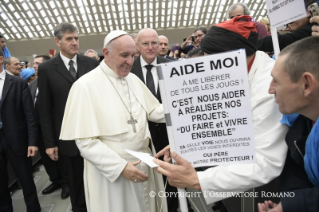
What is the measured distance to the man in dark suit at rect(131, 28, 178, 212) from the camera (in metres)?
3.06

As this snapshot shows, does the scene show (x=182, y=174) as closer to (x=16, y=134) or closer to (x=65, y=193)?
(x=16, y=134)

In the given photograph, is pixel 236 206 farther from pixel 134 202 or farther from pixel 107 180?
pixel 107 180

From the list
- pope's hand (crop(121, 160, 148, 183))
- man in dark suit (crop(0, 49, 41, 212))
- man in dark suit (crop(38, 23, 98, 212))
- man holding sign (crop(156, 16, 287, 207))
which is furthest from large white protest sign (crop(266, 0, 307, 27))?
man in dark suit (crop(0, 49, 41, 212))

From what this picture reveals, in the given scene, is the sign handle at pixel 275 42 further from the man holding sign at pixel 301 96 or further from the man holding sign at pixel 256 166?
the man holding sign at pixel 301 96

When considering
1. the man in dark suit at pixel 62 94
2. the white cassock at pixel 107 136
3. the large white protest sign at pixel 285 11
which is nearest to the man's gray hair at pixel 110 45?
the white cassock at pixel 107 136

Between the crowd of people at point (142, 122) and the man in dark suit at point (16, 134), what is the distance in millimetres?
12

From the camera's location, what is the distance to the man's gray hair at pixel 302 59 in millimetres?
1120

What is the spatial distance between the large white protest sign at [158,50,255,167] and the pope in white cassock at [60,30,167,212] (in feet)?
2.59

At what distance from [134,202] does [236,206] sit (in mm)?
844

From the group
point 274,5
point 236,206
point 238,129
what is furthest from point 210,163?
point 274,5

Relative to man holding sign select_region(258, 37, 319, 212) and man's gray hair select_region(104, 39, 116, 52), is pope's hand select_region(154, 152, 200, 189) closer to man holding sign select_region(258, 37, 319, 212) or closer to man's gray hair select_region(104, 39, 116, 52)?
man holding sign select_region(258, 37, 319, 212)

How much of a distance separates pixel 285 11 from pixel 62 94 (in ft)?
8.30

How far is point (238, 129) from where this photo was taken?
117cm

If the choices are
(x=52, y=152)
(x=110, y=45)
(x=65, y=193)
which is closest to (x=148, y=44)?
(x=110, y=45)
